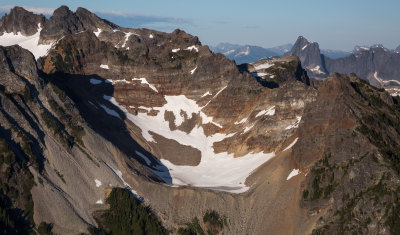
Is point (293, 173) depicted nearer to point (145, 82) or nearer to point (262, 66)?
point (145, 82)

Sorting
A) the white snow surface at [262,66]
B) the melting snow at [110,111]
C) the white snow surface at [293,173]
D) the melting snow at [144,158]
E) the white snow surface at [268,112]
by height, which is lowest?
the melting snow at [144,158]

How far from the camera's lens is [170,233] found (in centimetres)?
8550

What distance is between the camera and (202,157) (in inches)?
4626

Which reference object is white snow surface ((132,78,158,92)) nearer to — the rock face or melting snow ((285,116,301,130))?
the rock face

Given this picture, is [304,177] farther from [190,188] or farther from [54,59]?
[54,59]

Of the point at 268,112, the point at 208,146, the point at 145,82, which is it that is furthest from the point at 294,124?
the point at 145,82

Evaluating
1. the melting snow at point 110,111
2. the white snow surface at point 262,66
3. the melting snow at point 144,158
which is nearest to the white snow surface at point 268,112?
the melting snow at point 144,158

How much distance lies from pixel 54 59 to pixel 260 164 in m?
62.9

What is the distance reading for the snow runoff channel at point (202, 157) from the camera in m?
103

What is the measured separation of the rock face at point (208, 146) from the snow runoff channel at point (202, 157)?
0.26 m

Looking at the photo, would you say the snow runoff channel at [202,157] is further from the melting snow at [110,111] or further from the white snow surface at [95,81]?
the white snow surface at [95,81]

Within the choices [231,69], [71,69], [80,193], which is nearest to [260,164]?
[80,193]

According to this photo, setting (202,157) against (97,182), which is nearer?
(97,182)

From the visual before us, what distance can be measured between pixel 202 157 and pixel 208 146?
435 centimetres
